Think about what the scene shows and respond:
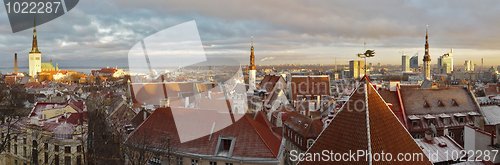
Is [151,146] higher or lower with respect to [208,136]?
lower

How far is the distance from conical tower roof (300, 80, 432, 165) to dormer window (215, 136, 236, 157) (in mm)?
8327

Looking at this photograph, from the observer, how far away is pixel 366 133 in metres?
10.0

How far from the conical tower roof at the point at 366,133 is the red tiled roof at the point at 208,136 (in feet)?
24.7

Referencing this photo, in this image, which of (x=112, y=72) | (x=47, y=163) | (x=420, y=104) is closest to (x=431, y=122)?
(x=420, y=104)

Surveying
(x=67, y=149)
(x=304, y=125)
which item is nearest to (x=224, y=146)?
(x=304, y=125)

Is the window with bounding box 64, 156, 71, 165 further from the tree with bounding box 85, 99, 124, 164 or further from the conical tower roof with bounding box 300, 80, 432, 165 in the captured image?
the conical tower roof with bounding box 300, 80, 432, 165

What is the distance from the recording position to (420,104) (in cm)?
2795

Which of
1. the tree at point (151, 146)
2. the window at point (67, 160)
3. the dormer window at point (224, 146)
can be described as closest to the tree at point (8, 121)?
the window at point (67, 160)

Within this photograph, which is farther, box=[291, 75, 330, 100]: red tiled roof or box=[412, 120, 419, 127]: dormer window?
box=[291, 75, 330, 100]: red tiled roof

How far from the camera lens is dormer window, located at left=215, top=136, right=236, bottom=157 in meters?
18.4

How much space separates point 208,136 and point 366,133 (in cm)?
1176

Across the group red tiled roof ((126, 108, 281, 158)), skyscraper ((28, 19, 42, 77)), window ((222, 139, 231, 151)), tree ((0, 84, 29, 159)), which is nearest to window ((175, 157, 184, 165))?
red tiled roof ((126, 108, 281, 158))

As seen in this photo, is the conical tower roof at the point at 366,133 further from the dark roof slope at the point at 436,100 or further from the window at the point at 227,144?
the dark roof slope at the point at 436,100

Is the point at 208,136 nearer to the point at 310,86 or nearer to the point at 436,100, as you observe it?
the point at 436,100
